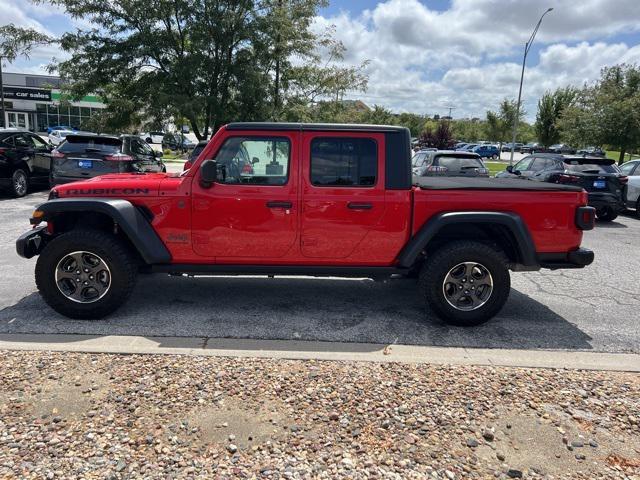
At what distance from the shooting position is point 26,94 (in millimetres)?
51156

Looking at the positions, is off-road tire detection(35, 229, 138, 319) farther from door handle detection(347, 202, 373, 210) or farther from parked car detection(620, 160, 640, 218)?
parked car detection(620, 160, 640, 218)

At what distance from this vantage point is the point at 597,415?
119 inches

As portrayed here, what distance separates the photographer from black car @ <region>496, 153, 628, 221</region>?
35.6ft

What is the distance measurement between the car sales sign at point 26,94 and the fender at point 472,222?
184 ft

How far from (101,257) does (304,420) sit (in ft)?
8.26

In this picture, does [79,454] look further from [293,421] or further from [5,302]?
[5,302]

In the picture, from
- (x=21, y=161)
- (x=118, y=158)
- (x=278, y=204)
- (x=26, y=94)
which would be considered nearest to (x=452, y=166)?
(x=118, y=158)

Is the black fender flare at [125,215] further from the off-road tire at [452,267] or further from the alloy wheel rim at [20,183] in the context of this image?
the alloy wheel rim at [20,183]

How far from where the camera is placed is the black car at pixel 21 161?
11234 millimetres

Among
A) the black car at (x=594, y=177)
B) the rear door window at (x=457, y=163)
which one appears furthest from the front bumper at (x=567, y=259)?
the rear door window at (x=457, y=163)

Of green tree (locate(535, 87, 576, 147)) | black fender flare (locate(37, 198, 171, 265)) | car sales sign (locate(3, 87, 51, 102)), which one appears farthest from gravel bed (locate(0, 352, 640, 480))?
car sales sign (locate(3, 87, 51, 102))

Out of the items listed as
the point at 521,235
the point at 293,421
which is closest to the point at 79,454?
the point at 293,421

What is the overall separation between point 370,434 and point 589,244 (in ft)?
24.8

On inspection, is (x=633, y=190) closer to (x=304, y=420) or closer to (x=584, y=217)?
(x=584, y=217)
